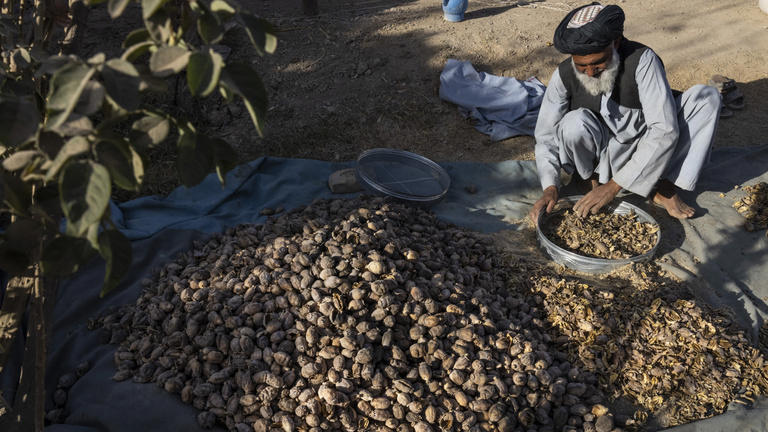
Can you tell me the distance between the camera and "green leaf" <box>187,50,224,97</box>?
Result: 874 mm

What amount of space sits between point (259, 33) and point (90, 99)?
29 centimetres

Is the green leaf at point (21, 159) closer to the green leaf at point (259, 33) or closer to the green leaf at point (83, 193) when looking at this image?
the green leaf at point (83, 193)

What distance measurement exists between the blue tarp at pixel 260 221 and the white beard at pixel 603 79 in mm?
761

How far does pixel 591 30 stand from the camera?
8.96ft

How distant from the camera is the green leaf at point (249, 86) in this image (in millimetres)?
935

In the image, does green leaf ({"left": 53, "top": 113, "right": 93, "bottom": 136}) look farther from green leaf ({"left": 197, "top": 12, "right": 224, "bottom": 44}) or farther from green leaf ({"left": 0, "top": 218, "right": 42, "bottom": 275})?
green leaf ({"left": 0, "top": 218, "right": 42, "bottom": 275})

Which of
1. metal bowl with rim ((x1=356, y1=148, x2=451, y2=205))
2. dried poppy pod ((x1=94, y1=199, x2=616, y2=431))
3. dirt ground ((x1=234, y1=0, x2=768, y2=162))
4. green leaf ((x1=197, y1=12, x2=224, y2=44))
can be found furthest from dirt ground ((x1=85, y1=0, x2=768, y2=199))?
green leaf ((x1=197, y1=12, x2=224, y2=44))

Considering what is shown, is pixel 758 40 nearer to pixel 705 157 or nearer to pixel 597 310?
pixel 705 157

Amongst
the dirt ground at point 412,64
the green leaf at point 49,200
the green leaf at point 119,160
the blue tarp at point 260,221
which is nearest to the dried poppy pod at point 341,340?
the blue tarp at point 260,221

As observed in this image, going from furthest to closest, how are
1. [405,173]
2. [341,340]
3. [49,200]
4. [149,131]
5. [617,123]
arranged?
[405,173] < [617,123] < [341,340] < [49,200] < [149,131]

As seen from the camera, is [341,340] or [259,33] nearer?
[259,33]

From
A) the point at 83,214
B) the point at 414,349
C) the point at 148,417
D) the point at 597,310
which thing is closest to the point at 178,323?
the point at 148,417

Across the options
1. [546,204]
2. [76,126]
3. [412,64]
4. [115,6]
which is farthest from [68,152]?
[412,64]

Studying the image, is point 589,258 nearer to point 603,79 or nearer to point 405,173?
point 603,79
